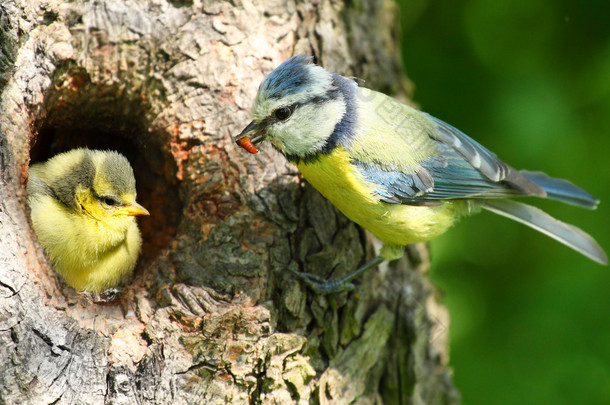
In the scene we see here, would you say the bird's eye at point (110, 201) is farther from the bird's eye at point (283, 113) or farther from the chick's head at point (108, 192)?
the bird's eye at point (283, 113)

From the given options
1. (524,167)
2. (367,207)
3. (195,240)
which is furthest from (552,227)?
(195,240)

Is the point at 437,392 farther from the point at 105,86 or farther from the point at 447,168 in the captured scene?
the point at 105,86

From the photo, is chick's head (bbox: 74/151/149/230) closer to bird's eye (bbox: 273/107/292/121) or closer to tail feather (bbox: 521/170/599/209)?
bird's eye (bbox: 273/107/292/121)

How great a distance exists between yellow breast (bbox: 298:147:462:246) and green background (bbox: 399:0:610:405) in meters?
0.90

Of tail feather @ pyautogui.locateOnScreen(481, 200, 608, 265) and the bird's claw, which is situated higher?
tail feather @ pyautogui.locateOnScreen(481, 200, 608, 265)

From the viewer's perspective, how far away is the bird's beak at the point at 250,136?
7.48 ft

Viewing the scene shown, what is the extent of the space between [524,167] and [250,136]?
170 centimetres

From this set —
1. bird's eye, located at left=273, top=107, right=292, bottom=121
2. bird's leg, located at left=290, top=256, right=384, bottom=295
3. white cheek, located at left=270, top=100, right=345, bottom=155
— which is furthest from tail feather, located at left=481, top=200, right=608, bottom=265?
bird's eye, located at left=273, top=107, right=292, bottom=121

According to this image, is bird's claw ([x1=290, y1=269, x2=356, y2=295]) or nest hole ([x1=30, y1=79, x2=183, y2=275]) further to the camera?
nest hole ([x1=30, y1=79, x2=183, y2=275])

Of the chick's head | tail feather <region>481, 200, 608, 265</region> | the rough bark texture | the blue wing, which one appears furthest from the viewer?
tail feather <region>481, 200, 608, 265</region>

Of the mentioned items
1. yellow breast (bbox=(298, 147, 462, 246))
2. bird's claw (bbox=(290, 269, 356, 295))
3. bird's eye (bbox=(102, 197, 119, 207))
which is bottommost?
bird's claw (bbox=(290, 269, 356, 295))

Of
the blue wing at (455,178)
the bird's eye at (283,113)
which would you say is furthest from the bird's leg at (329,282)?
the bird's eye at (283,113)

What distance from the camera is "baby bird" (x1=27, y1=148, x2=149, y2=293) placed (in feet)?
8.03

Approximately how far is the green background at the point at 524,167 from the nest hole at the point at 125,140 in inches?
61.8
